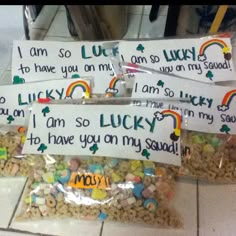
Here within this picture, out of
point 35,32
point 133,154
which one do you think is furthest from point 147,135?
point 35,32

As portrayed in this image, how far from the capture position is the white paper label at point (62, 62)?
2.55 feet

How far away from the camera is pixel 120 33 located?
99cm

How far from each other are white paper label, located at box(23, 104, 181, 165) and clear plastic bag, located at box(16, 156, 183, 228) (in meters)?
0.02

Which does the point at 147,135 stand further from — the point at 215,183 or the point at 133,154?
the point at 215,183

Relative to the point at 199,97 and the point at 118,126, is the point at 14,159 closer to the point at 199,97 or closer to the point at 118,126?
→ the point at 118,126

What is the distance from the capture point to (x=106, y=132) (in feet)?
2.16

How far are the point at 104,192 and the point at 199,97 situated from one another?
0.92 ft

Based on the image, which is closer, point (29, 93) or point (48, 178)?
point (48, 178)

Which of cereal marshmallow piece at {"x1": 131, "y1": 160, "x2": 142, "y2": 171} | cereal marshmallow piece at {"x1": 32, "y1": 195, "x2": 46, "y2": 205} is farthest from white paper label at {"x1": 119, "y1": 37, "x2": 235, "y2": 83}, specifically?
cereal marshmallow piece at {"x1": 32, "y1": 195, "x2": 46, "y2": 205}

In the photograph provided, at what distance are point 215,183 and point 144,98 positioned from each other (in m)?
0.22

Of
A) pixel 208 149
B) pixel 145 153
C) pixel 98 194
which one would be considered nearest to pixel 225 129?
pixel 208 149

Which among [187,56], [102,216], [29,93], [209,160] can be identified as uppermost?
[187,56]

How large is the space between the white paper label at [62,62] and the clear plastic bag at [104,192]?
0.20m

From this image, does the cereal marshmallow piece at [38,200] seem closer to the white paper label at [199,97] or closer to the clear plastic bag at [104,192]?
the clear plastic bag at [104,192]
